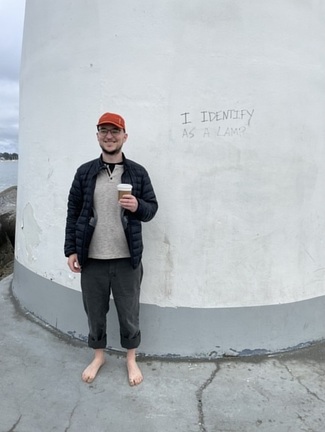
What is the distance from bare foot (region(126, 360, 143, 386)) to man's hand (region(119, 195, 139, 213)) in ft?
4.24

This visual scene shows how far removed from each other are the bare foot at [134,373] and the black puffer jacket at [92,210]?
0.84 metres

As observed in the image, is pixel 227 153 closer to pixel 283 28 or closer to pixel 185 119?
pixel 185 119

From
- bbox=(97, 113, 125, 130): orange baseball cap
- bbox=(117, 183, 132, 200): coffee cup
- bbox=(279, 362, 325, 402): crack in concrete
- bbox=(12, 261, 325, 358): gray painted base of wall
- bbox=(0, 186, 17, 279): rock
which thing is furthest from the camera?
bbox=(0, 186, 17, 279): rock

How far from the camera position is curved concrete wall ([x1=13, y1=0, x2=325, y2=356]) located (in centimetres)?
298

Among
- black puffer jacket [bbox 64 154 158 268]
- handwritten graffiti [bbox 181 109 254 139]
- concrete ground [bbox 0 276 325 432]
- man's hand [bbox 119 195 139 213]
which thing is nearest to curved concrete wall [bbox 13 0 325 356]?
handwritten graffiti [bbox 181 109 254 139]

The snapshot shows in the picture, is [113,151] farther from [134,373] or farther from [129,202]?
[134,373]

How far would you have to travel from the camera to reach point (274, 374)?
9.98 ft

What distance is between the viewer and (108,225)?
9.07ft

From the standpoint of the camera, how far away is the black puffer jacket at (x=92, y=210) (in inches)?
108

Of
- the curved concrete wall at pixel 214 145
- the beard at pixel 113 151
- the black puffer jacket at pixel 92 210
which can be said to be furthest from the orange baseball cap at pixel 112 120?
the curved concrete wall at pixel 214 145

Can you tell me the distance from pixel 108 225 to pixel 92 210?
0.16m

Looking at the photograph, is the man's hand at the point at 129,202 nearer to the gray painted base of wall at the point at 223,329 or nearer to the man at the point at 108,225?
the man at the point at 108,225

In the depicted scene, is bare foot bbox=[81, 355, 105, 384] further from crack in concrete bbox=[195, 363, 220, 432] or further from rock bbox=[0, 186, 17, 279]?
rock bbox=[0, 186, 17, 279]

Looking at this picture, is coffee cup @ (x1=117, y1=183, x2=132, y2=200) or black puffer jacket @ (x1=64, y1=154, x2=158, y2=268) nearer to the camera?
coffee cup @ (x1=117, y1=183, x2=132, y2=200)
